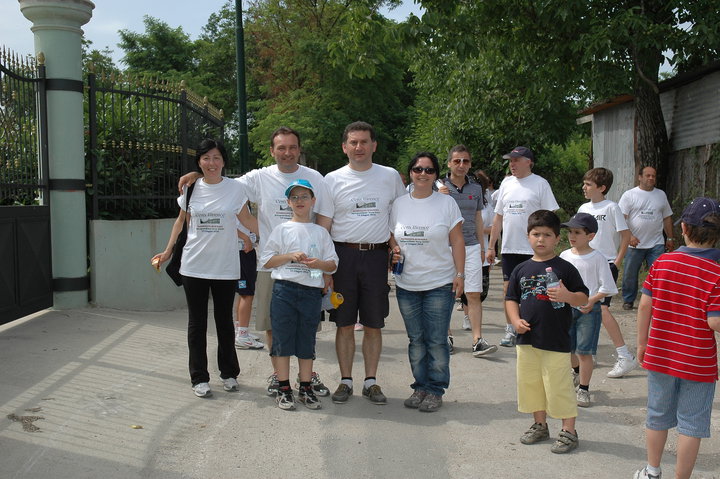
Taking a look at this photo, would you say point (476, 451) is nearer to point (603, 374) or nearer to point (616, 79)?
point (603, 374)

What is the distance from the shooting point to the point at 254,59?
115 feet

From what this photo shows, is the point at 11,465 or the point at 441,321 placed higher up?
the point at 441,321

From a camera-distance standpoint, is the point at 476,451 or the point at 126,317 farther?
the point at 126,317

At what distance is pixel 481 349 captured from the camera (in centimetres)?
672

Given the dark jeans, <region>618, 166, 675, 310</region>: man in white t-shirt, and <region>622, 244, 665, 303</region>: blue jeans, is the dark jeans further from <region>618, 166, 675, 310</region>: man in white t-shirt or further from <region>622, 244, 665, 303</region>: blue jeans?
<region>622, 244, 665, 303</region>: blue jeans

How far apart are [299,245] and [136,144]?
15.5ft

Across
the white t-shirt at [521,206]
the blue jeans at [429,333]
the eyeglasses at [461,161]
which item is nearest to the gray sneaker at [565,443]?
the blue jeans at [429,333]

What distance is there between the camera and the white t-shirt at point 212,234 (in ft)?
A: 17.4

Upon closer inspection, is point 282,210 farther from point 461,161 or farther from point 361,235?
point 461,161

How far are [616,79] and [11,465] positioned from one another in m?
9.06

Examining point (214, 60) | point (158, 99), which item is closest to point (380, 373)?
point (158, 99)

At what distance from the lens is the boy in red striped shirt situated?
3473 mm

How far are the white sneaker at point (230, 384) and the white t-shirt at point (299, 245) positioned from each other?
40.8 inches

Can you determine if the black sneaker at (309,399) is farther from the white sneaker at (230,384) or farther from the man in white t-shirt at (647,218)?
the man in white t-shirt at (647,218)
